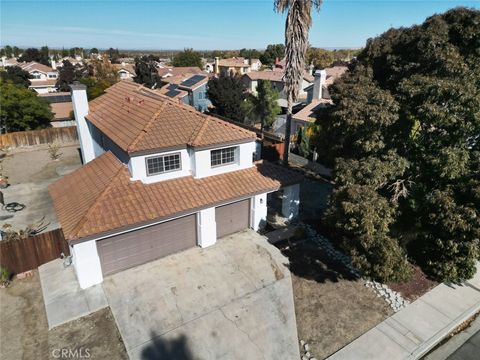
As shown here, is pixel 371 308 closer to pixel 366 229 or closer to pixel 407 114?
pixel 366 229

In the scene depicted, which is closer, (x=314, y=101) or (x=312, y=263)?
(x=312, y=263)

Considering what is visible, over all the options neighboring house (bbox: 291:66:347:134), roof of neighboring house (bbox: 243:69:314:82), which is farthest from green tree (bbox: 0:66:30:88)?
neighboring house (bbox: 291:66:347:134)

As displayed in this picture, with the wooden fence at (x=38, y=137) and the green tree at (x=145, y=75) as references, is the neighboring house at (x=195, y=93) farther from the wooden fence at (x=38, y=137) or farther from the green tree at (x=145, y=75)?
the wooden fence at (x=38, y=137)

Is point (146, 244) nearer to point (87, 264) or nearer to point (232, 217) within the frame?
point (87, 264)

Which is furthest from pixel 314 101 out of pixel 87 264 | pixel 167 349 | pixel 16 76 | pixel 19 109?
pixel 16 76

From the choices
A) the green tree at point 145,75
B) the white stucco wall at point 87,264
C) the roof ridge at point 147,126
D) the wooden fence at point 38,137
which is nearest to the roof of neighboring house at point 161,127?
the roof ridge at point 147,126

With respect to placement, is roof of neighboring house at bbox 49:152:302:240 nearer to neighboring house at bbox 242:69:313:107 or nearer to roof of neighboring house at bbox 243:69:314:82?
neighboring house at bbox 242:69:313:107

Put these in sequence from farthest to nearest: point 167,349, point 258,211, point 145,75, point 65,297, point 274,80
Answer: point 274,80, point 145,75, point 258,211, point 65,297, point 167,349
